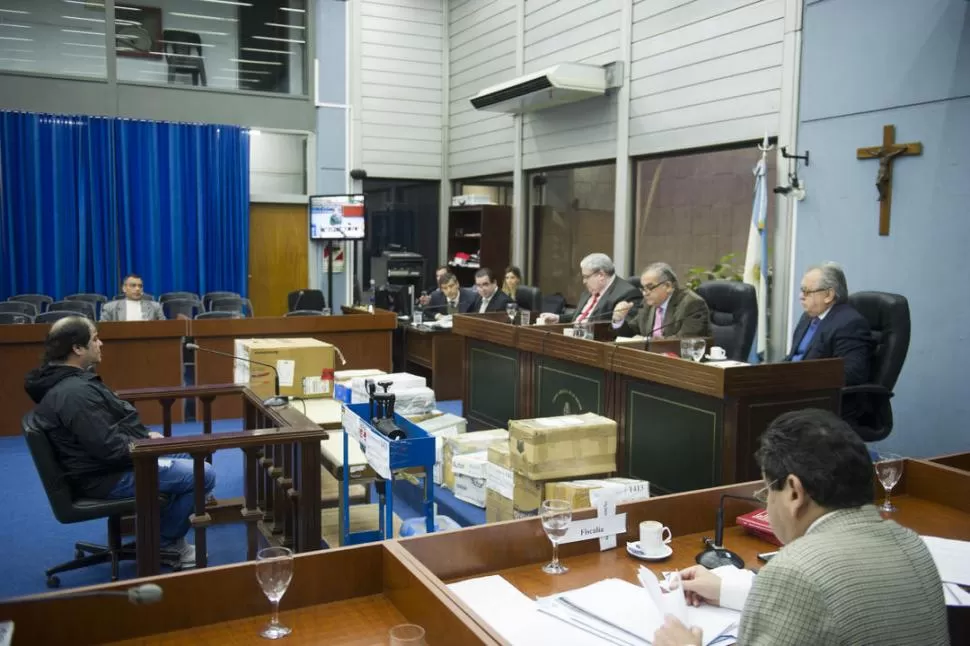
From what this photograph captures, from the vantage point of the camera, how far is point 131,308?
6812mm

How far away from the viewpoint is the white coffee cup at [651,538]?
6.26 ft

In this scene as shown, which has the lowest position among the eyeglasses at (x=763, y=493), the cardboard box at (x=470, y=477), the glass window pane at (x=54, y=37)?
the cardboard box at (x=470, y=477)

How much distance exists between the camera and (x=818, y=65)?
215 inches

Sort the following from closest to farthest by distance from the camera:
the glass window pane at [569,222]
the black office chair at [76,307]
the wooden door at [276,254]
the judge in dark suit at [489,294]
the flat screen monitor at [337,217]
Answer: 1. the judge in dark suit at [489,294]
2. the black office chair at [76,307]
3. the glass window pane at [569,222]
4. the flat screen monitor at [337,217]
5. the wooden door at [276,254]

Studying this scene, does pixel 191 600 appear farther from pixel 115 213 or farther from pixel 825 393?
pixel 115 213

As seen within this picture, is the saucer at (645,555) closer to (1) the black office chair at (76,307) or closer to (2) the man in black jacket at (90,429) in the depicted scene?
(2) the man in black jacket at (90,429)

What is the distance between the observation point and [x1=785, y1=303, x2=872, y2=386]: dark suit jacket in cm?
398

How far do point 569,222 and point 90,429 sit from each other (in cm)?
624

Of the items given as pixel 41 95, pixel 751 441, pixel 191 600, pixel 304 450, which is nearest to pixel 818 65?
pixel 751 441

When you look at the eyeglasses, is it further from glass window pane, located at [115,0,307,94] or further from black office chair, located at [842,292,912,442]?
glass window pane, located at [115,0,307,94]

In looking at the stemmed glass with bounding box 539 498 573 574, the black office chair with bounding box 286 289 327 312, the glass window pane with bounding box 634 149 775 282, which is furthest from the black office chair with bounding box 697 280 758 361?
the black office chair with bounding box 286 289 327 312

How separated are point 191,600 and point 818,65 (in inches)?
212

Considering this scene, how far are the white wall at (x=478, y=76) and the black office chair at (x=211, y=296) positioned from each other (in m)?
3.27

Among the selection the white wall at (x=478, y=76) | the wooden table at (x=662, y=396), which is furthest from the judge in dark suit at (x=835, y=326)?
the white wall at (x=478, y=76)
